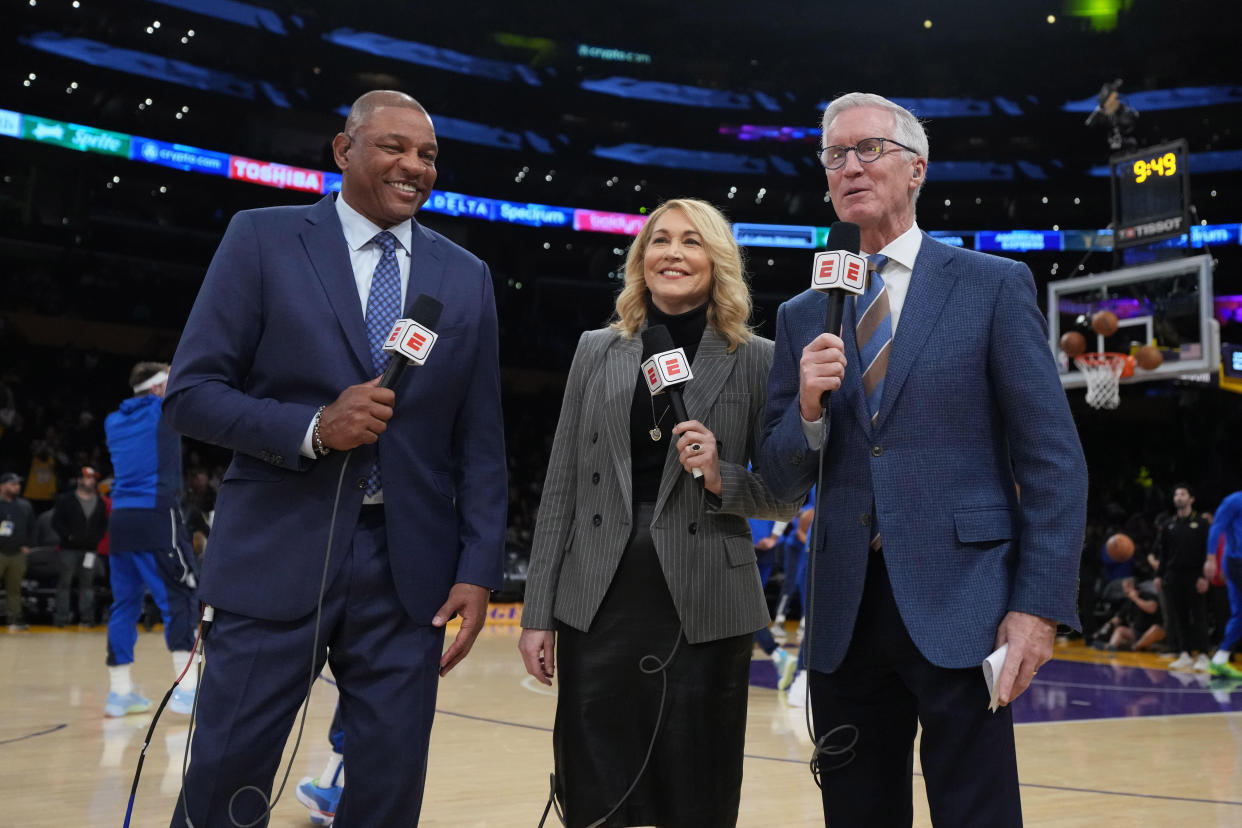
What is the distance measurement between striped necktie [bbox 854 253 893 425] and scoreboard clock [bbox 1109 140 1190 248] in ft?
35.2

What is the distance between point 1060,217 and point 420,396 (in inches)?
1063

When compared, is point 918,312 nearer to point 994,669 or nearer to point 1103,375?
point 994,669

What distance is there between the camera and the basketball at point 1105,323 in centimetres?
1178

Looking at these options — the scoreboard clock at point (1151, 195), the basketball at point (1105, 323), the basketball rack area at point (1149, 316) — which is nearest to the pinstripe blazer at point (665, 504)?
the basketball rack area at point (1149, 316)

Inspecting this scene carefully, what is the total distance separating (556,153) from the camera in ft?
86.9

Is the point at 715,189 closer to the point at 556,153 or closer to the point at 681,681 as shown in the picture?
the point at 556,153

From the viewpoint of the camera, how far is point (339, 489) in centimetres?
221

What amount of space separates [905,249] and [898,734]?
96 centimetres

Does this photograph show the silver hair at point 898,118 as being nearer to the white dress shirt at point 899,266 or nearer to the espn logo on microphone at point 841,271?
the white dress shirt at point 899,266

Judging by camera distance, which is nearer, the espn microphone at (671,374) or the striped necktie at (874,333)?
the striped necktie at (874,333)

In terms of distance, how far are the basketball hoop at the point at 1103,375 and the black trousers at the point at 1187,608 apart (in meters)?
1.89

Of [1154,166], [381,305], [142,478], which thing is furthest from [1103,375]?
[381,305]

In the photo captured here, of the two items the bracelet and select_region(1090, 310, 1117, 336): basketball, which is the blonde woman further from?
select_region(1090, 310, 1117, 336): basketball

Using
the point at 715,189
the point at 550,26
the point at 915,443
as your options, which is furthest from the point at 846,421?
the point at 715,189
